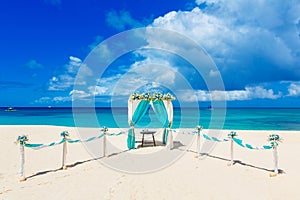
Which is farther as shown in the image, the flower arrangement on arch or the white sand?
the flower arrangement on arch

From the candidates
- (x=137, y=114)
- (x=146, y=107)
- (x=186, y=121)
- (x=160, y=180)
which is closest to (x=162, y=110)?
(x=146, y=107)

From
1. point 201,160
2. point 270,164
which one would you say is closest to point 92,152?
point 201,160

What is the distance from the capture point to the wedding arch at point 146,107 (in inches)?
396

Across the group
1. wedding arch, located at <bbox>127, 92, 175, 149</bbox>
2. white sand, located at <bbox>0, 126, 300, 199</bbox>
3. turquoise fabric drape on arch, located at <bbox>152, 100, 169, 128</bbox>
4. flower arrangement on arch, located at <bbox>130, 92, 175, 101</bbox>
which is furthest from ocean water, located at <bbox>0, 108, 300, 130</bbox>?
white sand, located at <bbox>0, 126, 300, 199</bbox>

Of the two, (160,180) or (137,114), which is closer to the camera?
(160,180)

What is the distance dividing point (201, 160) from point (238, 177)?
1.94 metres

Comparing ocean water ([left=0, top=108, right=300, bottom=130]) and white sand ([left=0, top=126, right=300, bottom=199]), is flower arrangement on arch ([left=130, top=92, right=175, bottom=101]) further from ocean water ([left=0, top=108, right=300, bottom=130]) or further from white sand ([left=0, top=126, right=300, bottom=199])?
white sand ([left=0, top=126, right=300, bottom=199])

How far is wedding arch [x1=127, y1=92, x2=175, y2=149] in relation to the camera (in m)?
10.1

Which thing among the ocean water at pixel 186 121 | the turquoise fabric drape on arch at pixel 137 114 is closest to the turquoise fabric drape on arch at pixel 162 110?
the ocean water at pixel 186 121

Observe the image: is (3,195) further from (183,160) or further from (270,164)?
(270,164)

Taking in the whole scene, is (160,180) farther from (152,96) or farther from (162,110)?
(152,96)

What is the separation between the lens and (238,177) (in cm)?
655

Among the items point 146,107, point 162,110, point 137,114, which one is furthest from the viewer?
point 162,110

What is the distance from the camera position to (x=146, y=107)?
33.7ft
